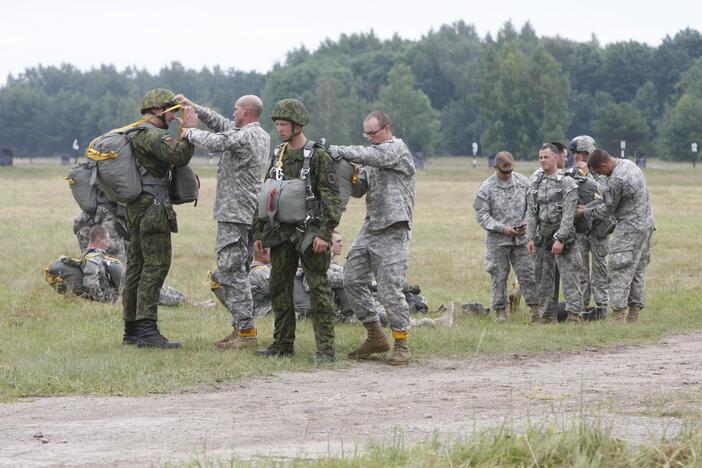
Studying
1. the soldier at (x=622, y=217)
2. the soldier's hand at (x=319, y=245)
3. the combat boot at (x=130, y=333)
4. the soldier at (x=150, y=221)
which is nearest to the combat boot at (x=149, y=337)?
the soldier at (x=150, y=221)

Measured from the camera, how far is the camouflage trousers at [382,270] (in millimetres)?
10695

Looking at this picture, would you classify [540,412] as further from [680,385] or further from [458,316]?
[458,316]

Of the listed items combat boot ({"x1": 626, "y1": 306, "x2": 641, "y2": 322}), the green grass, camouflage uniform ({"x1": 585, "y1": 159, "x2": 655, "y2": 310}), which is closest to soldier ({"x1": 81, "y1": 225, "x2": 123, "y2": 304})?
camouflage uniform ({"x1": 585, "y1": 159, "x2": 655, "y2": 310})

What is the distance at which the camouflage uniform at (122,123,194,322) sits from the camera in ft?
36.0

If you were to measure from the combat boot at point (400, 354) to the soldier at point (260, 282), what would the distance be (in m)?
2.67

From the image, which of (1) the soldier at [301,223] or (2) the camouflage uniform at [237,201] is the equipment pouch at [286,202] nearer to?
(1) the soldier at [301,223]

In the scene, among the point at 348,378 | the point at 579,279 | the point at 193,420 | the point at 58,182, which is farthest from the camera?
the point at 58,182

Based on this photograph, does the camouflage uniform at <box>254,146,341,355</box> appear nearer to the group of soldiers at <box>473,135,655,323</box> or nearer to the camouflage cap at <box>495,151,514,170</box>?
the group of soldiers at <box>473,135,655,323</box>

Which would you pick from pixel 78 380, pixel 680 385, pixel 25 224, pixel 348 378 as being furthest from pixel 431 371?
pixel 25 224

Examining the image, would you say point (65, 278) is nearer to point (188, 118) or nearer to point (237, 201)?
point (237, 201)

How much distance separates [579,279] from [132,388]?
642 centimetres

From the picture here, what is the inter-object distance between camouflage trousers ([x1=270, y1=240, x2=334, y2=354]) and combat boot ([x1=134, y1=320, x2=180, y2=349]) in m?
1.16

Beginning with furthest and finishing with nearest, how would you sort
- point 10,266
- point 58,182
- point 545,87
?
point 545,87 → point 58,182 → point 10,266

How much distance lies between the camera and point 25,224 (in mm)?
30719
